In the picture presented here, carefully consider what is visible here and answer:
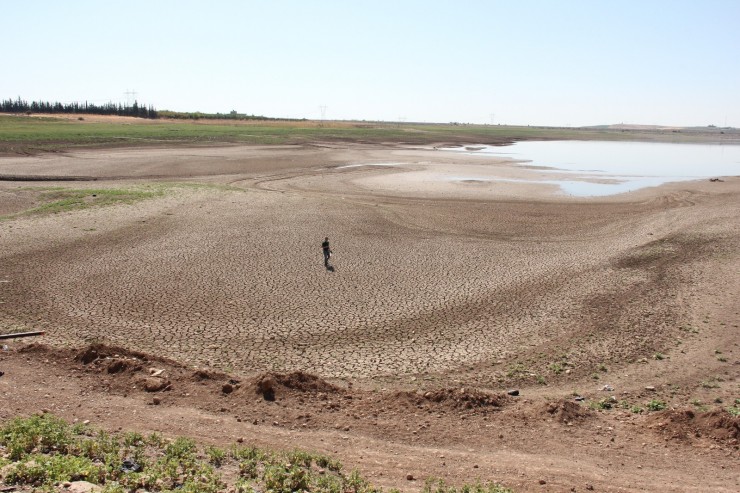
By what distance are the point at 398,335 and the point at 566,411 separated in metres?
6.19

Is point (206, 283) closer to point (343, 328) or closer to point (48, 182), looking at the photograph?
point (343, 328)

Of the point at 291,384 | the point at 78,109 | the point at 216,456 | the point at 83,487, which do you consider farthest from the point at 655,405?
the point at 78,109

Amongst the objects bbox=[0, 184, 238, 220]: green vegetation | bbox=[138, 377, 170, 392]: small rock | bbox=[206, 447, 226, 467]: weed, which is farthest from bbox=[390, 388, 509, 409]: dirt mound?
bbox=[0, 184, 238, 220]: green vegetation

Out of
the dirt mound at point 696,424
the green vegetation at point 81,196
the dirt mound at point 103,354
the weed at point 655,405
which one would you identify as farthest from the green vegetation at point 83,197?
the dirt mound at point 696,424

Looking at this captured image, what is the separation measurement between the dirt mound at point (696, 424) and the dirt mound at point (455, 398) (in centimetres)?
324

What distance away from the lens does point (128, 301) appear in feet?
64.8

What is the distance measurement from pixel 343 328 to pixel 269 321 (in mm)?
2347

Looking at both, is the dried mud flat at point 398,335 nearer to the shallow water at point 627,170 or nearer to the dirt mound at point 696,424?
the dirt mound at point 696,424

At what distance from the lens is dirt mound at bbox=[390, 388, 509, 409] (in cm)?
1323

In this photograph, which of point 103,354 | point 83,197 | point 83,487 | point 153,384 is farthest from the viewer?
point 83,197

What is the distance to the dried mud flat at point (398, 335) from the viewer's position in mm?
11773

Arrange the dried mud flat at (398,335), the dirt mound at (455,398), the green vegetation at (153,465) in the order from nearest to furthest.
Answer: the green vegetation at (153,465) → the dried mud flat at (398,335) → the dirt mound at (455,398)

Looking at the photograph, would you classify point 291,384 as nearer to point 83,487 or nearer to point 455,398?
point 455,398

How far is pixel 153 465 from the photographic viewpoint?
9.60m
